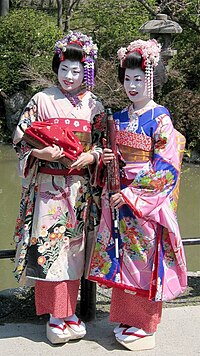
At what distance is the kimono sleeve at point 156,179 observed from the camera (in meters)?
2.54

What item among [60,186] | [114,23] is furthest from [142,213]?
[114,23]

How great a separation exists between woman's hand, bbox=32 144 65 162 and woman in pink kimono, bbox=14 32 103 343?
0.02 m

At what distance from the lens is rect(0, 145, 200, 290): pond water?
15.5ft

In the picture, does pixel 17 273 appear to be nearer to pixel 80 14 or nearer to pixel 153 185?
pixel 153 185

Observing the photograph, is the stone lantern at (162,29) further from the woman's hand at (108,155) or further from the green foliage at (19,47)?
the woman's hand at (108,155)

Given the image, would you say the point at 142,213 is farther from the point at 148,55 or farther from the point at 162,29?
the point at 162,29

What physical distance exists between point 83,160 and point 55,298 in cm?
63

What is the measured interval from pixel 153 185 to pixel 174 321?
0.81 m

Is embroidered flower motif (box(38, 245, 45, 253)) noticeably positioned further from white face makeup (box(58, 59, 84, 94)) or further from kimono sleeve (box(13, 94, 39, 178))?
white face makeup (box(58, 59, 84, 94))

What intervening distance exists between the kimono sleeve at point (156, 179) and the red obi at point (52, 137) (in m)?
0.28

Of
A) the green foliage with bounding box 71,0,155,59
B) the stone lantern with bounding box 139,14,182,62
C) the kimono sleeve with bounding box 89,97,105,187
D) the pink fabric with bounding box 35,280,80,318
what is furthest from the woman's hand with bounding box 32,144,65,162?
the green foliage with bounding box 71,0,155,59

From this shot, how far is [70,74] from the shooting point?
2654mm

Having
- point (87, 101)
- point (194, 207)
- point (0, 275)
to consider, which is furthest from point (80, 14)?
point (87, 101)

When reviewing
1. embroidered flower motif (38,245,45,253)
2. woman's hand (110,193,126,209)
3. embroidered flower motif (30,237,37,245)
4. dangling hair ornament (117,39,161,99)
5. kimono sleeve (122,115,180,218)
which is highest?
dangling hair ornament (117,39,161,99)
